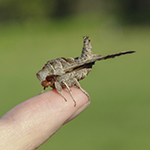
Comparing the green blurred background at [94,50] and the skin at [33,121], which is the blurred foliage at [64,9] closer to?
the green blurred background at [94,50]

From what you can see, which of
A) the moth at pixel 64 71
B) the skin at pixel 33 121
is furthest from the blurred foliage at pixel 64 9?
the skin at pixel 33 121

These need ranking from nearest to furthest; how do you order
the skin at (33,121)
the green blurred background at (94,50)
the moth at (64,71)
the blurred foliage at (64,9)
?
the skin at (33,121)
the moth at (64,71)
the green blurred background at (94,50)
the blurred foliage at (64,9)

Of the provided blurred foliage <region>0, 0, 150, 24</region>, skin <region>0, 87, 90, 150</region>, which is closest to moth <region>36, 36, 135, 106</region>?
skin <region>0, 87, 90, 150</region>

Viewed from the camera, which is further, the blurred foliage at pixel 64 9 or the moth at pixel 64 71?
the blurred foliage at pixel 64 9

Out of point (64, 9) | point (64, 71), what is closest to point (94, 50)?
point (64, 9)

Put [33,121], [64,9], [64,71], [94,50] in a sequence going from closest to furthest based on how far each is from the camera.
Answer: [33,121] < [64,71] < [94,50] < [64,9]

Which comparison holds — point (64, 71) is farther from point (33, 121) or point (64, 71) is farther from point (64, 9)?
point (64, 9)

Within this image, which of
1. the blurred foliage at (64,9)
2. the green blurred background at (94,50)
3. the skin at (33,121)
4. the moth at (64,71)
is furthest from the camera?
the blurred foliage at (64,9)
